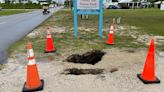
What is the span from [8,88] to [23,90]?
0.38m

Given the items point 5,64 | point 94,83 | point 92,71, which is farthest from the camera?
point 5,64

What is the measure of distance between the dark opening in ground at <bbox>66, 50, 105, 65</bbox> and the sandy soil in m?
0.34

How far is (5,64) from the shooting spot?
6.24 meters

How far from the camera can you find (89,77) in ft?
16.8

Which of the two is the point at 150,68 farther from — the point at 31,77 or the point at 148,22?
the point at 148,22

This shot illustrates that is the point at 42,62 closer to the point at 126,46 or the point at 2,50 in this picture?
the point at 2,50

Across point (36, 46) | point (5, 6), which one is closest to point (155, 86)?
point (36, 46)

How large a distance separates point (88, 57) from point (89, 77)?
6.87 ft

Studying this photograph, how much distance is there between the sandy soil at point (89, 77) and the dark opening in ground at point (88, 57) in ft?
Answer: 1.13

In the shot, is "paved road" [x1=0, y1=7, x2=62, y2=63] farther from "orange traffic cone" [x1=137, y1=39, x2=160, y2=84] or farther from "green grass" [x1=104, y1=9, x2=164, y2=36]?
"green grass" [x1=104, y1=9, x2=164, y2=36]

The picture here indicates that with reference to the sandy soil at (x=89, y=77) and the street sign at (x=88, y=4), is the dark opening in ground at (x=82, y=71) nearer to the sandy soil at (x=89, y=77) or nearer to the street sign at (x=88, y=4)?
the sandy soil at (x=89, y=77)

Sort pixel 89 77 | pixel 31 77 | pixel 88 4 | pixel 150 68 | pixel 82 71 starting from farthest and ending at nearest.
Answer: pixel 88 4 < pixel 82 71 < pixel 89 77 < pixel 150 68 < pixel 31 77

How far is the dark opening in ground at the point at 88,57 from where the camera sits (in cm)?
674

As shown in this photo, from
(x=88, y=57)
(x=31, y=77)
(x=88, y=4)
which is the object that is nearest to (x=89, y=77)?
(x=31, y=77)
